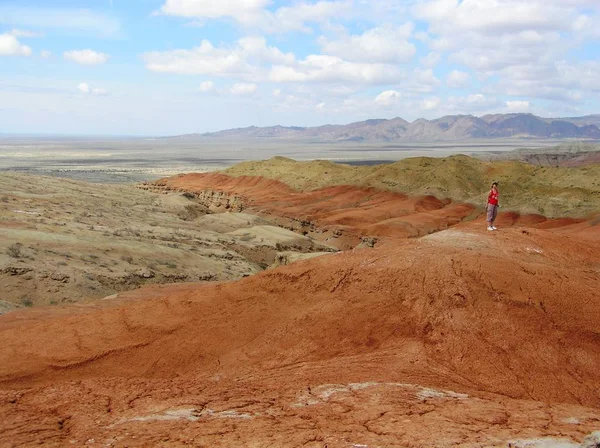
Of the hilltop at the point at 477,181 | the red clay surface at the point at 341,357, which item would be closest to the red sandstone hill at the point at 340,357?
the red clay surface at the point at 341,357

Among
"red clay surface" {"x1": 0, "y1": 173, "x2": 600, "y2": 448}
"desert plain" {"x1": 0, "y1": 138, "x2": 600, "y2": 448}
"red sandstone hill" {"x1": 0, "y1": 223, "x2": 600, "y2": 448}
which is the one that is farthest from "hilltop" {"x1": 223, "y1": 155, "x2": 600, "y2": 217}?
"red sandstone hill" {"x1": 0, "y1": 223, "x2": 600, "y2": 448}

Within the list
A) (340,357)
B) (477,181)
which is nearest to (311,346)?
(340,357)

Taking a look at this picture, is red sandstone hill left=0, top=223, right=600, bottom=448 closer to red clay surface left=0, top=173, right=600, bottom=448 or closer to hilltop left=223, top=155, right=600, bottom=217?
red clay surface left=0, top=173, right=600, bottom=448

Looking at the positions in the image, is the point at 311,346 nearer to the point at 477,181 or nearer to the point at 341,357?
the point at 341,357

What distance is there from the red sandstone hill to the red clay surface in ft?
0.11

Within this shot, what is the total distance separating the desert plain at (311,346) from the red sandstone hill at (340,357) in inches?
1.4

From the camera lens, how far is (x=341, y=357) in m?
10.5

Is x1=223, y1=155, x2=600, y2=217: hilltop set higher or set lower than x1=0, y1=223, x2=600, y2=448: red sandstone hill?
higher

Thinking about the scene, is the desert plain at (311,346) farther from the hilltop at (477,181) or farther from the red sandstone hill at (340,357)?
the hilltop at (477,181)

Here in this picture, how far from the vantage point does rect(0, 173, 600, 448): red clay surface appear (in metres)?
6.93

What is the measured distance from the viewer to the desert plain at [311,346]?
275 inches

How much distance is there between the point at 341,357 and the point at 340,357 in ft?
0.08

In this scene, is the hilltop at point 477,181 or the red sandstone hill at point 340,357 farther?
the hilltop at point 477,181

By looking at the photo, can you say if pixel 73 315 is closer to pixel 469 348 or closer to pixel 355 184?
pixel 469 348
